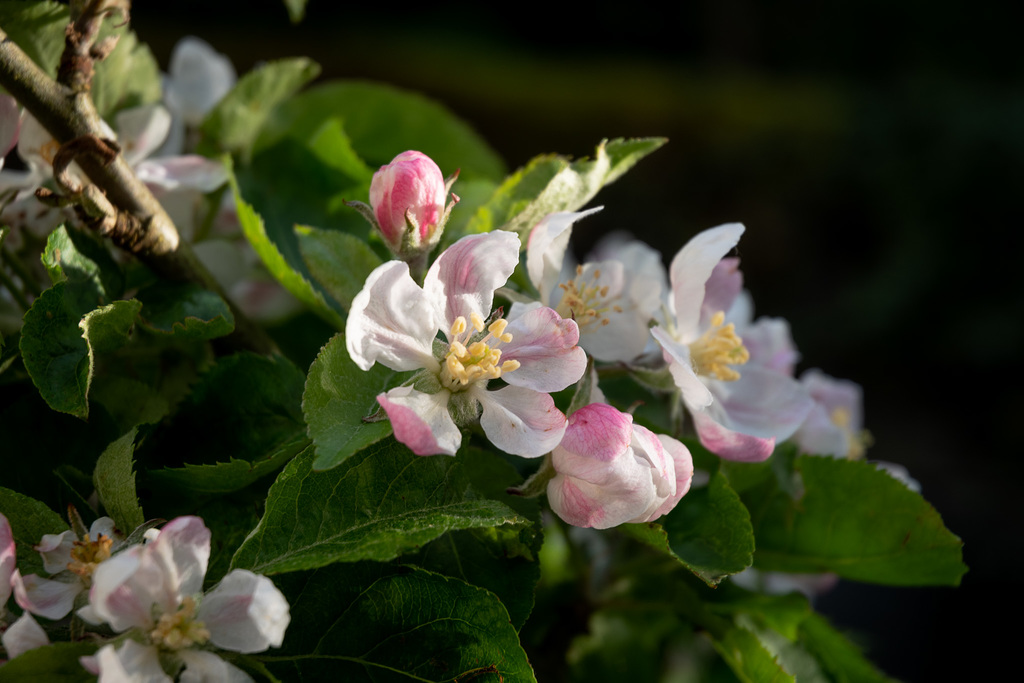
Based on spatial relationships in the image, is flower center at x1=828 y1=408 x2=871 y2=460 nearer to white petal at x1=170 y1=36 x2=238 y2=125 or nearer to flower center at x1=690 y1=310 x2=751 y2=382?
flower center at x1=690 y1=310 x2=751 y2=382

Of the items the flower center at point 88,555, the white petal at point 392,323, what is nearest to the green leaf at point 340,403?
the white petal at point 392,323

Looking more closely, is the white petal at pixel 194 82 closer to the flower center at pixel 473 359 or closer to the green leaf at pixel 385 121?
the green leaf at pixel 385 121

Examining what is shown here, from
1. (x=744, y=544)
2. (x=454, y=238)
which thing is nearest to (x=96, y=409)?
(x=454, y=238)

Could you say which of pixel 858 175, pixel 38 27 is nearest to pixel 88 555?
pixel 38 27

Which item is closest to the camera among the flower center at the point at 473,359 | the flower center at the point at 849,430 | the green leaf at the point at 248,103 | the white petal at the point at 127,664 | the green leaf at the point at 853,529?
the white petal at the point at 127,664

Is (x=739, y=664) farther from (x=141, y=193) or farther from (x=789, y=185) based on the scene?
(x=789, y=185)

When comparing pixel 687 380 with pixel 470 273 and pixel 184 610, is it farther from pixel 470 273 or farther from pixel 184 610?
pixel 184 610
